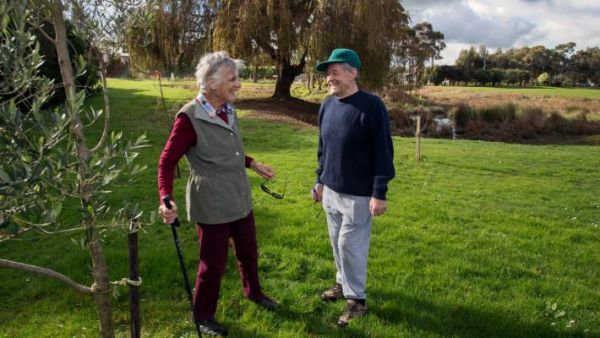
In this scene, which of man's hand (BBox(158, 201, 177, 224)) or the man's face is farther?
the man's face

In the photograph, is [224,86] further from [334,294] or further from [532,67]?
[532,67]

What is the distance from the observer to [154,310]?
4164 millimetres

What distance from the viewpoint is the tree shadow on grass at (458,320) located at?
3922mm

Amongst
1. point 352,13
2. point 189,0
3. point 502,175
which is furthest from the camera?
point 189,0

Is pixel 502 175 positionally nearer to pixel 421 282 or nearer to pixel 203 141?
pixel 421 282

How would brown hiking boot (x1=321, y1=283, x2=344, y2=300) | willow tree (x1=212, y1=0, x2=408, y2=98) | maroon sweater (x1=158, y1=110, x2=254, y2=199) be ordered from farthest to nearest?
1. willow tree (x1=212, y1=0, x2=408, y2=98)
2. brown hiking boot (x1=321, y1=283, x2=344, y2=300)
3. maroon sweater (x1=158, y1=110, x2=254, y2=199)

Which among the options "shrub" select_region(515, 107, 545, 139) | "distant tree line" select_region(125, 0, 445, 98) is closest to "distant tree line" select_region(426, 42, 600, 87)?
"shrub" select_region(515, 107, 545, 139)

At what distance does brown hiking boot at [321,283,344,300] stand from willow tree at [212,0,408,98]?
16544 mm

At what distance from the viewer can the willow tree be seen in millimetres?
19641

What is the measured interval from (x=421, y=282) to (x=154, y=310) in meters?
2.72

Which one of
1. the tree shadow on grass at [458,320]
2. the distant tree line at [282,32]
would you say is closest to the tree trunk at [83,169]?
the tree shadow on grass at [458,320]

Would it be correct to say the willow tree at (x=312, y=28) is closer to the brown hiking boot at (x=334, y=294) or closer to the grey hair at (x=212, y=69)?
the brown hiking boot at (x=334, y=294)

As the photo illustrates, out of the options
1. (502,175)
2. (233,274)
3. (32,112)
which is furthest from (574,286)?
(502,175)

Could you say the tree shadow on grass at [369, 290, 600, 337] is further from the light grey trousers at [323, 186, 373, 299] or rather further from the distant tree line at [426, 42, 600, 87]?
the distant tree line at [426, 42, 600, 87]
